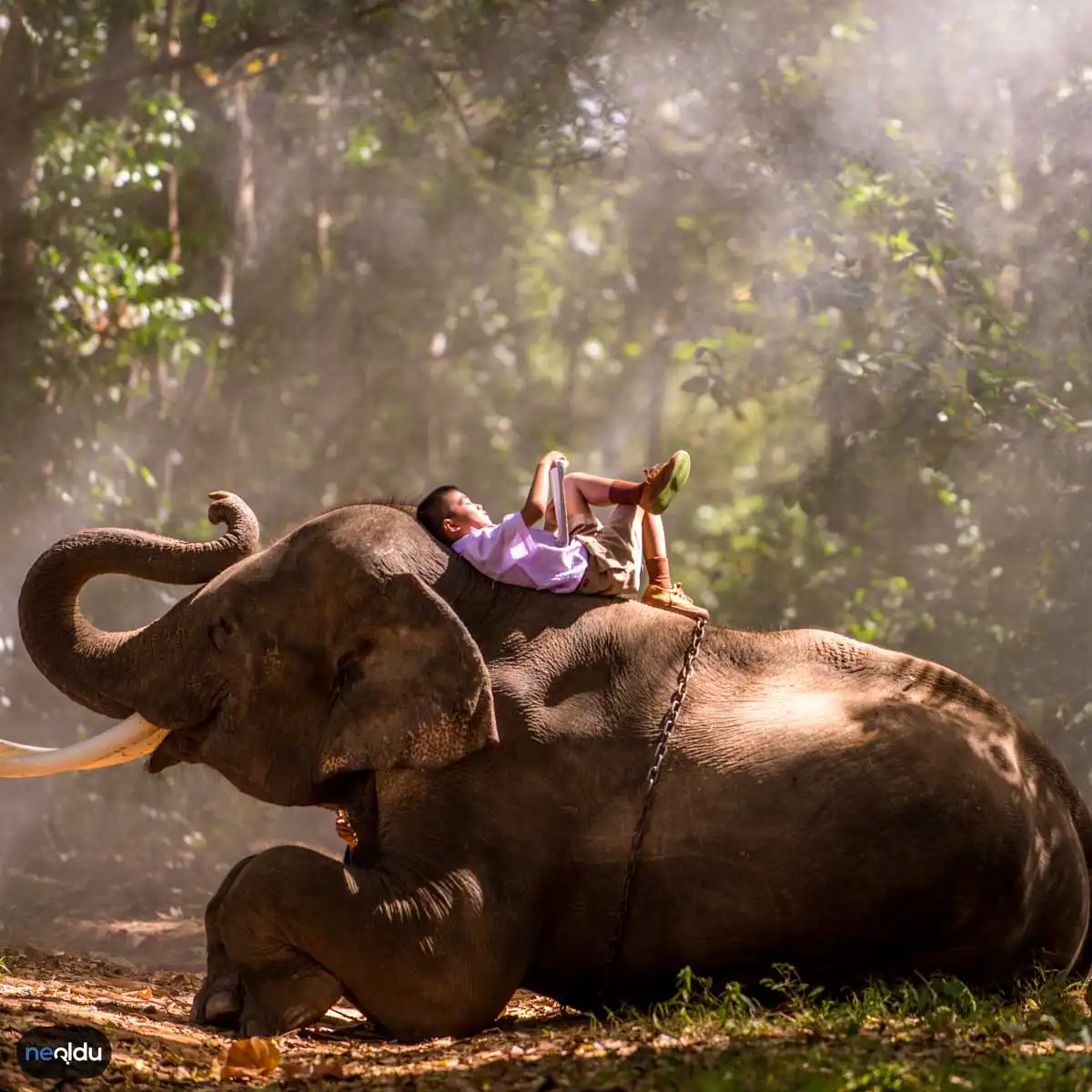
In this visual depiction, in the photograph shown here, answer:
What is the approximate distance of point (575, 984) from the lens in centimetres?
539

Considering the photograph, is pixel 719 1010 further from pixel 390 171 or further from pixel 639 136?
pixel 390 171

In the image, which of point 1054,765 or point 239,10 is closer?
point 1054,765

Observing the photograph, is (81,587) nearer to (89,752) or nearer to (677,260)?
(89,752)

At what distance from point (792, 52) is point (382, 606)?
1031cm

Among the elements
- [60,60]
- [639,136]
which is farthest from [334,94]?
[60,60]

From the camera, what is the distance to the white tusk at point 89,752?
5.81 m

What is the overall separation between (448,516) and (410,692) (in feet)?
2.66

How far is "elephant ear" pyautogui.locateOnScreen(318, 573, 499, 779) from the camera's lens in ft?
17.3

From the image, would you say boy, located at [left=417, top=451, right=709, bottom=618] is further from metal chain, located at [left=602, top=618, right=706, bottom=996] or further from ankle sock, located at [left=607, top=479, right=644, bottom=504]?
metal chain, located at [left=602, top=618, right=706, bottom=996]

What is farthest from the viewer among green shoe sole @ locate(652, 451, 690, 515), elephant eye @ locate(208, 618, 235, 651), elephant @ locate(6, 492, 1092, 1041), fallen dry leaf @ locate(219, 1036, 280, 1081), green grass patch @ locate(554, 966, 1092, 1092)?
elephant eye @ locate(208, 618, 235, 651)

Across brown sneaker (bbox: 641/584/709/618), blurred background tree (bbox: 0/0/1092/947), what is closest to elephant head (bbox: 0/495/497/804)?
brown sneaker (bbox: 641/584/709/618)

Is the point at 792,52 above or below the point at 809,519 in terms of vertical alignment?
A: above

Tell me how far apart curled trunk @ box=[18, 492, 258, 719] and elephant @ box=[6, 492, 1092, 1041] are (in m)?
0.45

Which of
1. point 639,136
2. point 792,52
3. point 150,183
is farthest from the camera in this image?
point 639,136
